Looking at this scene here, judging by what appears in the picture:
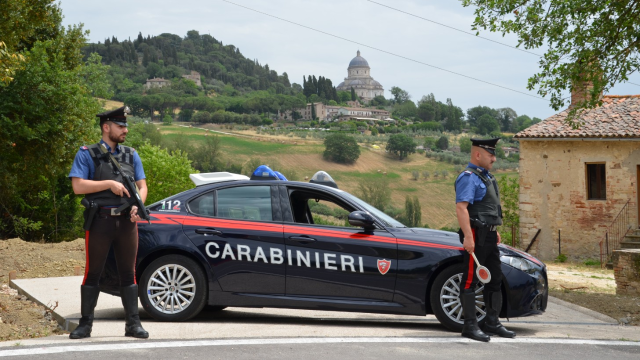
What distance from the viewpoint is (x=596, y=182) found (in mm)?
26562

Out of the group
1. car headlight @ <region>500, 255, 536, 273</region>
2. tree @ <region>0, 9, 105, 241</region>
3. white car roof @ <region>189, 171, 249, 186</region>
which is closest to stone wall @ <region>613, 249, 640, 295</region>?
car headlight @ <region>500, 255, 536, 273</region>

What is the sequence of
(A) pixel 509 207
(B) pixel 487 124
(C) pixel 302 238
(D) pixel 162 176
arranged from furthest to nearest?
(B) pixel 487 124
(D) pixel 162 176
(A) pixel 509 207
(C) pixel 302 238

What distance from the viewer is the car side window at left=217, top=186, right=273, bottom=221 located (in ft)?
23.1

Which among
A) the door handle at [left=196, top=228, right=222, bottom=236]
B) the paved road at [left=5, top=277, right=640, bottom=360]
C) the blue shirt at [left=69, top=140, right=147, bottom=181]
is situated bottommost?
the paved road at [left=5, top=277, right=640, bottom=360]

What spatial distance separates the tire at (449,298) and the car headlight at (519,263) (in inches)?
15.7

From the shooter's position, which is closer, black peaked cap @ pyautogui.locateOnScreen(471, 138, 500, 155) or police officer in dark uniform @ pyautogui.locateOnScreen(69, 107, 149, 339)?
police officer in dark uniform @ pyautogui.locateOnScreen(69, 107, 149, 339)

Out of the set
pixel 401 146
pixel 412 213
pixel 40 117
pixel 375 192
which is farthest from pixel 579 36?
pixel 401 146

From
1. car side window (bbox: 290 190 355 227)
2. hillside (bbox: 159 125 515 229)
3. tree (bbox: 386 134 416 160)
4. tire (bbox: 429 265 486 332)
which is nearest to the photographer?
tire (bbox: 429 265 486 332)

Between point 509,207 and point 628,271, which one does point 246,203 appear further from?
point 509,207

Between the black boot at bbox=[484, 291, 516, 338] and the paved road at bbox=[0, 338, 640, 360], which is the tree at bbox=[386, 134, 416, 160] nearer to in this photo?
the black boot at bbox=[484, 291, 516, 338]

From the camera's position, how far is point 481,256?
20.5 ft

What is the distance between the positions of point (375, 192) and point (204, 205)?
104m

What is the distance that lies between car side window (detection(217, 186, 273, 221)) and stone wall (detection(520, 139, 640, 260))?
21.6m

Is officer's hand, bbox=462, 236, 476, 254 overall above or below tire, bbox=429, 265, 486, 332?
above
